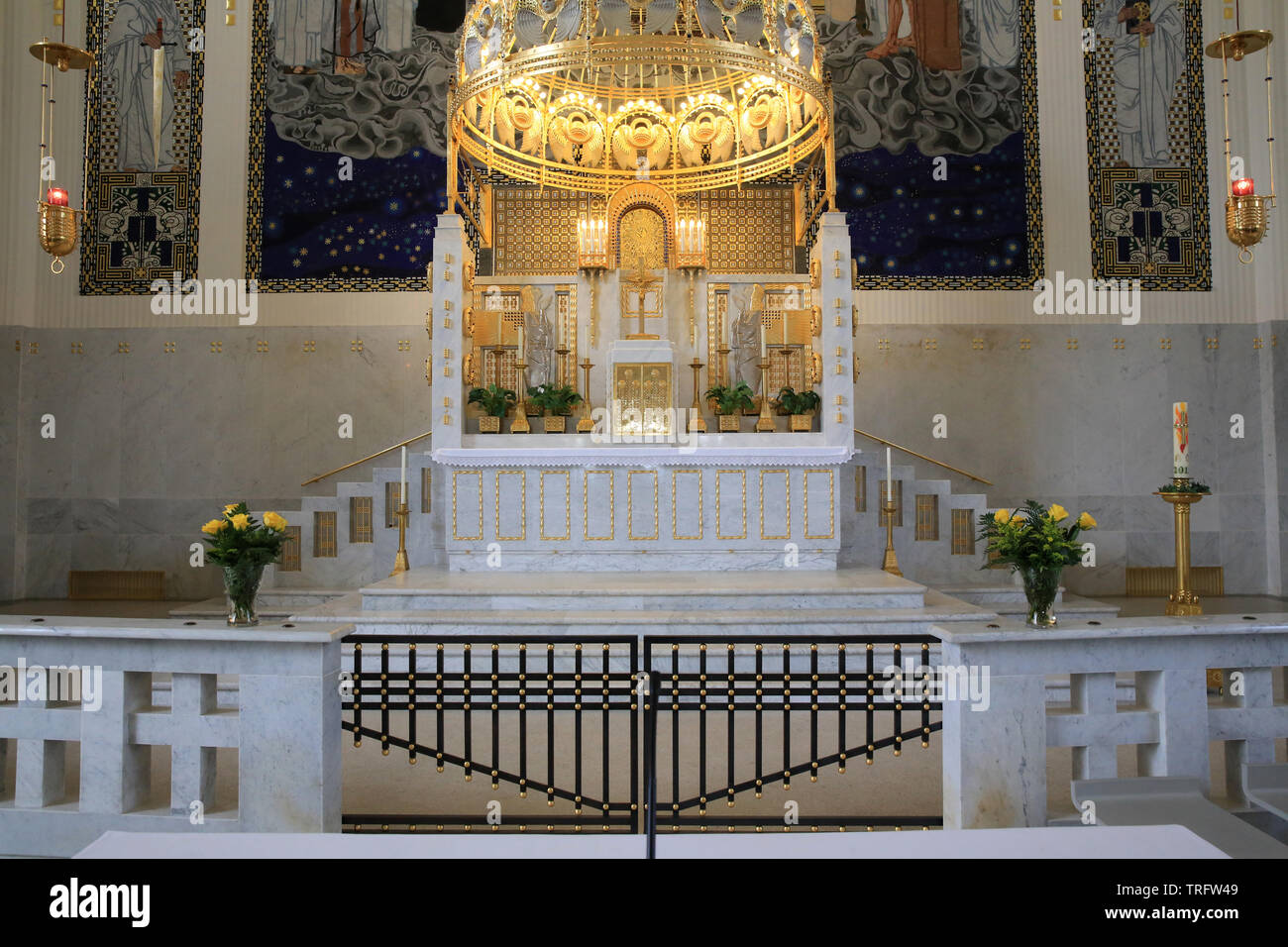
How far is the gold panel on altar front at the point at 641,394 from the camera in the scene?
33.3 ft

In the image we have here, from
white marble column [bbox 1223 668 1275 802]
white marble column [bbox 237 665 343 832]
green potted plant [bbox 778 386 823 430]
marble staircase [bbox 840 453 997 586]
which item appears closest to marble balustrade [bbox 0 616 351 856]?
white marble column [bbox 237 665 343 832]

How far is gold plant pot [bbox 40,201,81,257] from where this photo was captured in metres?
8.93

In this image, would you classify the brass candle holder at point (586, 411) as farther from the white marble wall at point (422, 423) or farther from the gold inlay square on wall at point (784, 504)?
the white marble wall at point (422, 423)

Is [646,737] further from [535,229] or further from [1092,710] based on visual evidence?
[535,229]

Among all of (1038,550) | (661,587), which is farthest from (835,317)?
(1038,550)

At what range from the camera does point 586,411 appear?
36.2 ft

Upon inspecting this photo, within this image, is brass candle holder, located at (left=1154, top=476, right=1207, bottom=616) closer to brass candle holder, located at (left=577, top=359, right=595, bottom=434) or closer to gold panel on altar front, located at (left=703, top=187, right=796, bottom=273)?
brass candle holder, located at (left=577, top=359, right=595, bottom=434)

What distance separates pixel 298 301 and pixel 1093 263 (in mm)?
12080

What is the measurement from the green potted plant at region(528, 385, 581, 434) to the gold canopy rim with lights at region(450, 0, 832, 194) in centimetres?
276

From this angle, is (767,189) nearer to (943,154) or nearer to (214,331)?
(943,154)

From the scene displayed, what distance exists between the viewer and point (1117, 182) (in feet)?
43.3

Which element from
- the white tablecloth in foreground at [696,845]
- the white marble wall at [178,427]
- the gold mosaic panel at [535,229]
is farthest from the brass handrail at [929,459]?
the white tablecloth in foreground at [696,845]

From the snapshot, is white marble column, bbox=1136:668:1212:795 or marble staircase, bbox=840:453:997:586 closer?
white marble column, bbox=1136:668:1212:795
